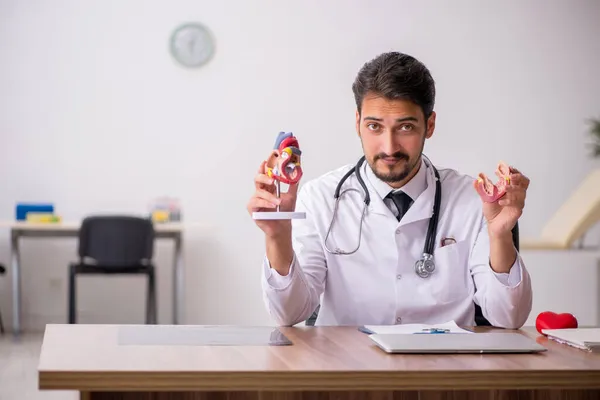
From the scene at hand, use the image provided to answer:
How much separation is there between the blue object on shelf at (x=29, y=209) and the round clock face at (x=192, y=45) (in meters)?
1.39

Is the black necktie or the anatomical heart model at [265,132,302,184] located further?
the black necktie

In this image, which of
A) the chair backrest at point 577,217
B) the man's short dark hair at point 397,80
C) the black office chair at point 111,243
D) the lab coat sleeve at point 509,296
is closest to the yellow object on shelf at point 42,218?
the black office chair at point 111,243

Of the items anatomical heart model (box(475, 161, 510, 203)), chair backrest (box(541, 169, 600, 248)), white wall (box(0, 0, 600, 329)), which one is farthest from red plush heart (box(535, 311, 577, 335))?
white wall (box(0, 0, 600, 329))

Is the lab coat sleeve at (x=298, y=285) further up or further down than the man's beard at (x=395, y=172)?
further down

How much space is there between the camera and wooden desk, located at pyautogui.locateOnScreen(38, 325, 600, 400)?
51.0 inches

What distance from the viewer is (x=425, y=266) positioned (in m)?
2.04

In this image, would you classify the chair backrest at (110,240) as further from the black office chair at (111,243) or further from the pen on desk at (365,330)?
the pen on desk at (365,330)

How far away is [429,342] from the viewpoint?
1.56 m

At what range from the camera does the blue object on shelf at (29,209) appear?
557 centimetres

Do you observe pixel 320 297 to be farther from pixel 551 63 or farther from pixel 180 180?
pixel 551 63

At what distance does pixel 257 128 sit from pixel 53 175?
4.83 ft

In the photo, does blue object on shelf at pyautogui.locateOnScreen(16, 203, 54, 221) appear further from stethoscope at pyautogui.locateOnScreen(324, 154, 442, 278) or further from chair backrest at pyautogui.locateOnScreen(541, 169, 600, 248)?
stethoscope at pyautogui.locateOnScreen(324, 154, 442, 278)

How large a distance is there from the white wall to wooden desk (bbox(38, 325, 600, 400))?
14.9ft

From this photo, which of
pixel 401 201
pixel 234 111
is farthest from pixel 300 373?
pixel 234 111
